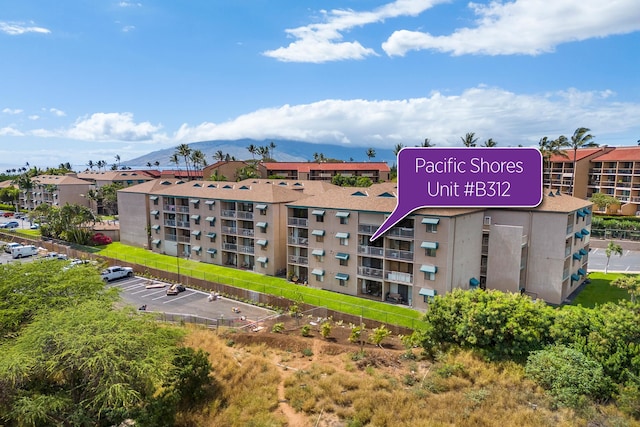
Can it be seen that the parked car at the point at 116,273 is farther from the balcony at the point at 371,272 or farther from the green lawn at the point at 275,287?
the balcony at the point at 371,272

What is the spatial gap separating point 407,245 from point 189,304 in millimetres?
22291

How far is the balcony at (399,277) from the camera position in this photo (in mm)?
38969

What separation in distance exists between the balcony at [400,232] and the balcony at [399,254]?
1.53 meters

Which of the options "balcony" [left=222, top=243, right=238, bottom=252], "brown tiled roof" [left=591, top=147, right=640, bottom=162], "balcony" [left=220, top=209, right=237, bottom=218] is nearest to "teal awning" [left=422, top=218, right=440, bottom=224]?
"balcony" [left=220, top=209, right=237, bottom=218]

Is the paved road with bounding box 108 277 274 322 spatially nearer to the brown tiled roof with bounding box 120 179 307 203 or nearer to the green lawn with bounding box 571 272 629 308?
the brown tiled roof with bounding box 120 179 307 203

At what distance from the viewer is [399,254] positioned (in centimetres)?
3941

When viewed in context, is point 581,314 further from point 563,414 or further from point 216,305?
point 216,305

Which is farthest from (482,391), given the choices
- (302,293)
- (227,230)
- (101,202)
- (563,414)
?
(101,202)

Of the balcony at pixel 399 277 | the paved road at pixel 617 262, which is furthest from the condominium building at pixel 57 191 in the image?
the paved road at pixel 617 262

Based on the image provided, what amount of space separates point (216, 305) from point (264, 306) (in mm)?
4947

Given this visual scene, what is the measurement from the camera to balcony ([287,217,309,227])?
46.1 meters

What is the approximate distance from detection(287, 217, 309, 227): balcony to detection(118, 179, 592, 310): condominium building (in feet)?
0.36

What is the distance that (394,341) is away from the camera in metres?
32.6

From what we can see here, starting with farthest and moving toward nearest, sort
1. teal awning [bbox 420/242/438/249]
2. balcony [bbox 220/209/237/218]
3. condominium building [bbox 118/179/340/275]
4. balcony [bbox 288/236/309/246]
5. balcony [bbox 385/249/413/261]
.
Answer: balcony [bbox 220/209/237/218]
condominium building [bbox 118/179/340/275]
balcony [bbox 288/236/309/246]
balcony [bbox 385/249/413/261]
teal awning [bbox 420/242/438/249]
